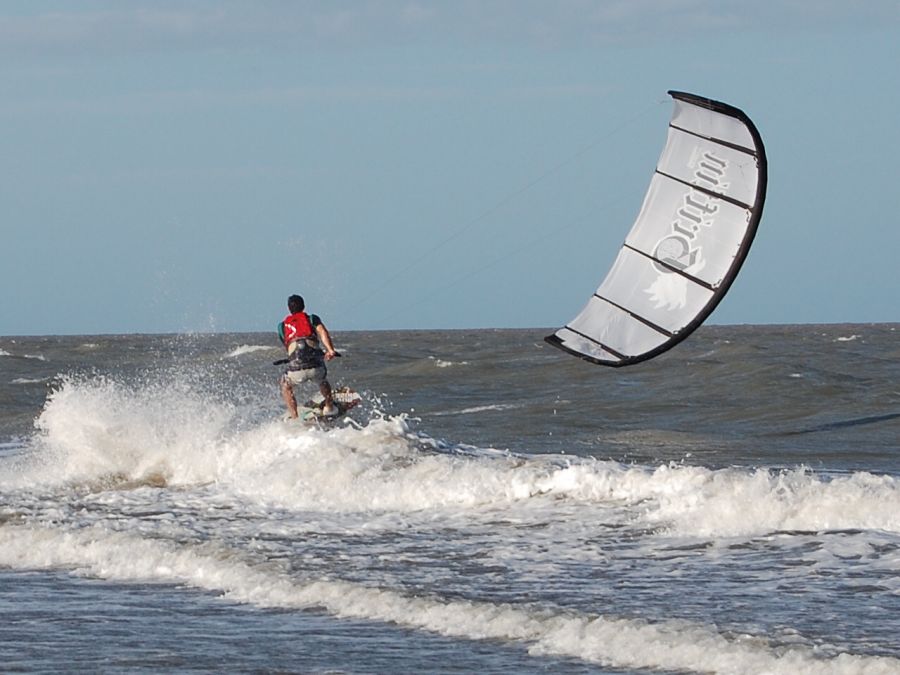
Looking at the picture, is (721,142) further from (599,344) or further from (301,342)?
(301,342)

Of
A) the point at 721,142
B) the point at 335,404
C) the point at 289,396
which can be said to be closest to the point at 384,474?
the point at 335,404

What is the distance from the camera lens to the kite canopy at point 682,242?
34.4ft

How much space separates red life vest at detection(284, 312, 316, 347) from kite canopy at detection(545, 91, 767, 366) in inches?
84.3

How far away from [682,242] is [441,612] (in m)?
5.06

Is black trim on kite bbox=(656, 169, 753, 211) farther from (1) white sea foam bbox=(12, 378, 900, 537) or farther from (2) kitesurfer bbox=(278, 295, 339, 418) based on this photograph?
(2) kitesurfer bbox=(278, 295, 339, 418)

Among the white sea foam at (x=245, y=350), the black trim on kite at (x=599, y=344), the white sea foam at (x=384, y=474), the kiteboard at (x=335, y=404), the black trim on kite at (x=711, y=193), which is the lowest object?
the white sea foam at (x=384, y=474)

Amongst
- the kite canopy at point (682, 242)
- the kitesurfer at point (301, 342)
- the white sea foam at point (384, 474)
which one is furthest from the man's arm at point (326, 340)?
the kite canopy at point (682, 242)

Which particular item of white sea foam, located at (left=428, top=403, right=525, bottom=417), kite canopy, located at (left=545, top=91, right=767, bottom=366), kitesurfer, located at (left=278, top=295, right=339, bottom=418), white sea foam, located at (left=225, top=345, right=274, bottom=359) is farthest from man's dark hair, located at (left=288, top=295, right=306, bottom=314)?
white sea foam, located at (left=225, top=345, right=274, bottom=359)

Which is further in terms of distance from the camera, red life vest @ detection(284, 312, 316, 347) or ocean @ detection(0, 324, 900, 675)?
red life vest @ detection(284, 312, 316, 347)

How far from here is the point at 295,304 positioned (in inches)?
471

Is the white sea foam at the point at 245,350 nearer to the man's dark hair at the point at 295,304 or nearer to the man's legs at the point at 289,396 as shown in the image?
the man's legs at the point at 289,396

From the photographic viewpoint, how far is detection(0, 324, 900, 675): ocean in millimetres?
5984

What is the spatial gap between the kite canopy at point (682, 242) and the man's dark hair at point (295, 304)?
2216 mm

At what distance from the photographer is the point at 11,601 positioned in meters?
7.18
